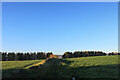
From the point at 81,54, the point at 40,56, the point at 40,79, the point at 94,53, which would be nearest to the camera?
the point at 40,79

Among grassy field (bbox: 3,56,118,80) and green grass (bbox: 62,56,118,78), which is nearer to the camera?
grassy field (bbox: 3,56,118,80)

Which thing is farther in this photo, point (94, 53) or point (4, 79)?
point (94, 53)

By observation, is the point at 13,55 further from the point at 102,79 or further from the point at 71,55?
the point at 102,79

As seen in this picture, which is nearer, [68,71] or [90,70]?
[68,71]

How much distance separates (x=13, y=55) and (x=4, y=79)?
22302 mm

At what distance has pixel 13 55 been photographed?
28016mm

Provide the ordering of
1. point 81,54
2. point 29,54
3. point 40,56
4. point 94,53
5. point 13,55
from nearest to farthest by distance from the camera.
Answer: point 40,56 → point 29,54 → point 13,55 → point 81,54 → point 94,53

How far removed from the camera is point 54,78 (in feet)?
24.0

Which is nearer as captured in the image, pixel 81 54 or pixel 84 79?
pixel 84 79

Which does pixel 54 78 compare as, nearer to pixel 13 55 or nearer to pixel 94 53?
pixel 13 55

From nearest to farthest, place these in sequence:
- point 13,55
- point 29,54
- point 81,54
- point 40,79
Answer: point 40,79
point 29,54
point 13,55
point 81,54

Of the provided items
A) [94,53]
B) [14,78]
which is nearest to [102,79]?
[14,78]

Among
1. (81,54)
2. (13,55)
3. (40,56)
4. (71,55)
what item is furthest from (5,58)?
(81,54)

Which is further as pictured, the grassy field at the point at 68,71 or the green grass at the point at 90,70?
the green grass at the point at 90,70
